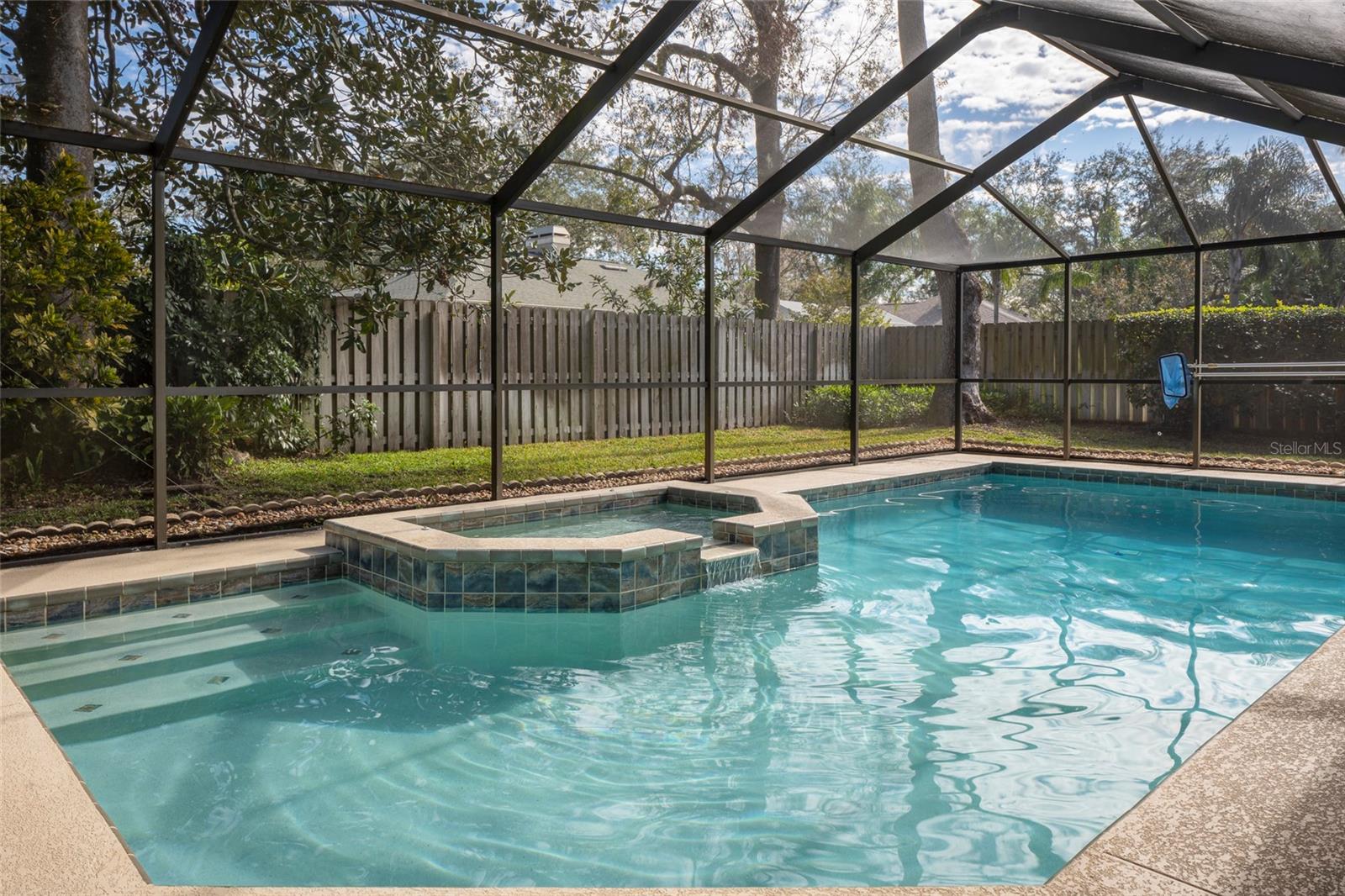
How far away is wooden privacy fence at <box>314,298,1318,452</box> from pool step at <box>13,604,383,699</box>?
8.42 ft

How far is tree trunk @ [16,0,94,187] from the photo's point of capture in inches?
182

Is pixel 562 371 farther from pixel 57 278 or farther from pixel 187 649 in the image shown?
pixel 187 649

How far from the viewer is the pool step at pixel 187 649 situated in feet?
11.6

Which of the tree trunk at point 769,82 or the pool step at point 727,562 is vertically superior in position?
the tree trunk at point 769,82

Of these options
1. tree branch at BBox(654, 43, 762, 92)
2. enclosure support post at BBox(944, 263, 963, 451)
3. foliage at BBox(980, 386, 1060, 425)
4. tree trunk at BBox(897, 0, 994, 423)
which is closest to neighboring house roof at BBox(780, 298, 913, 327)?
foliage at BBox(980, 386, 1060, 425)

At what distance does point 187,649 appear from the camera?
3982mm

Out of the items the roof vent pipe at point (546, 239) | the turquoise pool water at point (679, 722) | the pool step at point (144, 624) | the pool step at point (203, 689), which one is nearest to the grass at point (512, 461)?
the pool step at point (144, 624)

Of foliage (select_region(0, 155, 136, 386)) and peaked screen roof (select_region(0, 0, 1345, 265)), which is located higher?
peaked screen roof (select_region(0, 0, 1345, 265))

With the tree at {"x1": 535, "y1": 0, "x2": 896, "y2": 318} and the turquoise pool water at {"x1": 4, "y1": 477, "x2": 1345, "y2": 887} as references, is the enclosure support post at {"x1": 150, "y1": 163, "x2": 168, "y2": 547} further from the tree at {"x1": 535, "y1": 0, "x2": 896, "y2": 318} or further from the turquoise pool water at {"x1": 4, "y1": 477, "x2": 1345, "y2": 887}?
the tree at {"x1": 535, "y1": 0, "x2": 896, "y2": 318}

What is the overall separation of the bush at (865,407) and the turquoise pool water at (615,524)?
6.40 m

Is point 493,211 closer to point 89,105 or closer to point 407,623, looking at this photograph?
point 89,105

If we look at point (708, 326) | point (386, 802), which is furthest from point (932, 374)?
point (386, 802)

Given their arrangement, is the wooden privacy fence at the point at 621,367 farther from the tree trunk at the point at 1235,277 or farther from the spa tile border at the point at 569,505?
the tree trunk at the point at 1235,277

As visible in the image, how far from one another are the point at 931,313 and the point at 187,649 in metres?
24.1
